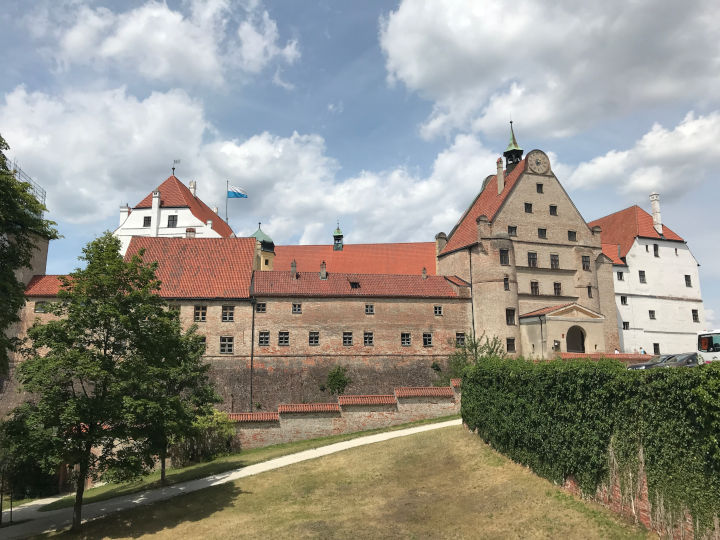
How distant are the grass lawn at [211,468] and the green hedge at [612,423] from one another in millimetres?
10099

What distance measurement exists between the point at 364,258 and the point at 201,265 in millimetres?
21385

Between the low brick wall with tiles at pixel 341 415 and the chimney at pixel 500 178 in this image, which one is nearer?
the low brick wall with tiles at pixel 341 415

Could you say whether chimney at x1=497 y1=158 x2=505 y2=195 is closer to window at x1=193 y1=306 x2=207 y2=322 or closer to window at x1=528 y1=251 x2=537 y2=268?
window at x1=528 y1=251 x2=537 y2=268

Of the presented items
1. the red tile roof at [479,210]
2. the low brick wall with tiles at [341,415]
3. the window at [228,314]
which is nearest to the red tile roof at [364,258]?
the red tile roof at [479,210]

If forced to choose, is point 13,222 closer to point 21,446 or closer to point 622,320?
point 21,446

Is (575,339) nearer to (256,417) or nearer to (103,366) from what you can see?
(256,417)

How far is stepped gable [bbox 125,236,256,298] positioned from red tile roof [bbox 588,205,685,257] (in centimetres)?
3864

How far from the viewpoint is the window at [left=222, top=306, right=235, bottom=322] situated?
40.3m

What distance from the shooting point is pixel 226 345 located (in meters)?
39.8

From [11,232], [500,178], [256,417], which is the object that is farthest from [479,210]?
[11,232]

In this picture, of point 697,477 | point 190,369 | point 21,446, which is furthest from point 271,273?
point 697,477

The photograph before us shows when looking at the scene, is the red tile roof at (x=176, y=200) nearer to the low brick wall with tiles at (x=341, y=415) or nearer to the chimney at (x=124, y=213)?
the chimney at (x=124, y=213)

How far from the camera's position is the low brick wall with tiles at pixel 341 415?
30.0 m

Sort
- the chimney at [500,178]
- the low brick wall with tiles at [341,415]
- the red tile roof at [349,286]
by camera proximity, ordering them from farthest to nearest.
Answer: the chimney at [500,178]
the red tile roof at [349,286]
the low brick wall with tiles at [341,415]
